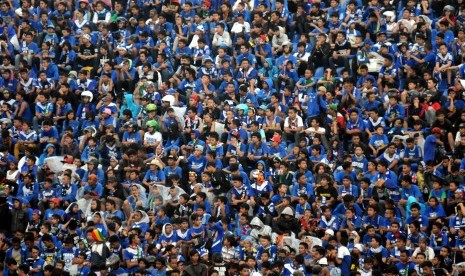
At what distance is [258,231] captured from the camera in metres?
24.6

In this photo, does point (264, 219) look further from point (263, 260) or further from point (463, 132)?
point (463, 132)

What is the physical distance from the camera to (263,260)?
77.9ft

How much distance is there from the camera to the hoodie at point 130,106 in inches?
1123

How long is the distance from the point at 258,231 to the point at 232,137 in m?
3.01

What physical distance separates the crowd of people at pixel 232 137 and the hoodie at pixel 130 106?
5 centimetres

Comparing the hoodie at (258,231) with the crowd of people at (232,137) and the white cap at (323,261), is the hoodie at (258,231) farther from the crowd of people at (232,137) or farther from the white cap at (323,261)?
the white cap at (323,261)

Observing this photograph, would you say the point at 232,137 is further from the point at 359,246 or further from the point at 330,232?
the point at 359,246

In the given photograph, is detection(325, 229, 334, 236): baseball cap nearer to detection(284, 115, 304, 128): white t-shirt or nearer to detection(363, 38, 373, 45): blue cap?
detection(284, 115, 304, 128): white t-shirt

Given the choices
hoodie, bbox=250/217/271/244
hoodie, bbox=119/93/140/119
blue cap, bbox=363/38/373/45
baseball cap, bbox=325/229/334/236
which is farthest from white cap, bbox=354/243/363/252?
blue cap, bbox=363/38/373/45

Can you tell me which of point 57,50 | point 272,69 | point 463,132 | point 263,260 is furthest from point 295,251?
point 57,50

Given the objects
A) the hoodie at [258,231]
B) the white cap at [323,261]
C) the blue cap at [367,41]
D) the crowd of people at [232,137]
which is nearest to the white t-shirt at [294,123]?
the crowd of people at [232,137]

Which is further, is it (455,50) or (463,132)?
(455,50)

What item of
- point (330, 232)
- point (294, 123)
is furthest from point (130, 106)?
point (330, 232)

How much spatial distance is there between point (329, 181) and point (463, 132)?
3071 mm
